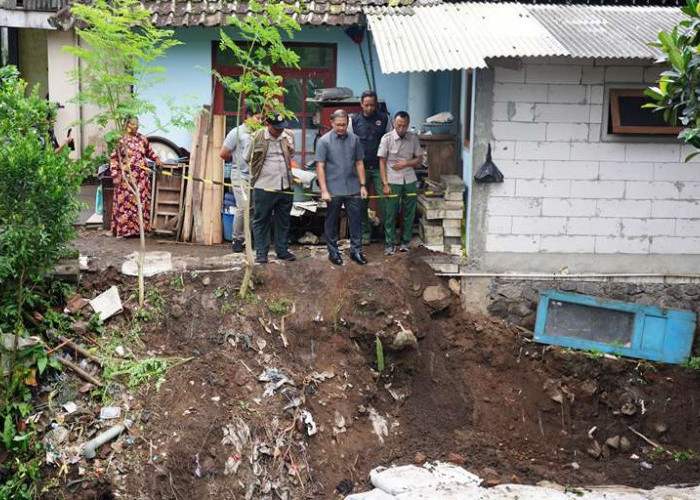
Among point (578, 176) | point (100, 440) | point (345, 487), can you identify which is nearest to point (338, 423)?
point (345, 487)

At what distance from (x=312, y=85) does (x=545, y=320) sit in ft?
16.5

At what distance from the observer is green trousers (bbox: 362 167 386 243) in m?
12.3

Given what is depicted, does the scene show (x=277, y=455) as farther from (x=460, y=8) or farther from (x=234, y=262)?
(x=460, y=8)

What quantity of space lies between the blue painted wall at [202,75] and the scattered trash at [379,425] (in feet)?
16.6

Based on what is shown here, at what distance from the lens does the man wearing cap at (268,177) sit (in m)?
11.5

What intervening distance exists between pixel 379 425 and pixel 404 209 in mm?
2946

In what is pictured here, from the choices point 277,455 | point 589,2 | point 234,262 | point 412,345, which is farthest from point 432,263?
point 589,2

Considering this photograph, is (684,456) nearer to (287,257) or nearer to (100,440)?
(287,257)

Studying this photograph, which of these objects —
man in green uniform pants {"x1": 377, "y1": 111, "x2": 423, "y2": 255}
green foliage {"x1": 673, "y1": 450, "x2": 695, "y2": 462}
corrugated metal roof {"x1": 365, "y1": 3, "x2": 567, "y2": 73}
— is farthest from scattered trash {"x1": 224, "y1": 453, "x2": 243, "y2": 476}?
green foliage {"x1": 673, "y1": 450, "x2": 695, "y2": 462}

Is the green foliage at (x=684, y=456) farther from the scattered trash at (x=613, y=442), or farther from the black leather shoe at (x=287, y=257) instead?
the black leather shoe at (x=287, y=257)

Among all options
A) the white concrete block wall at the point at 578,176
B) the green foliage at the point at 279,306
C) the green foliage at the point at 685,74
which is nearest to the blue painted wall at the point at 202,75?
the white concrete block wall at the point at 578,176

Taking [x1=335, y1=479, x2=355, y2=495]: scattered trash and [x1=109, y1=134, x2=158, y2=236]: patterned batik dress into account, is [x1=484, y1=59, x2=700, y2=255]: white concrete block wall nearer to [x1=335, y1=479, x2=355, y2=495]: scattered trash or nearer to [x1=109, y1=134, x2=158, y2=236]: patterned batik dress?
[x1=335, y1=479, x2=355, y2=495]: scattered trash

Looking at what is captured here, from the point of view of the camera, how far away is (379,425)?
10594 millimetres

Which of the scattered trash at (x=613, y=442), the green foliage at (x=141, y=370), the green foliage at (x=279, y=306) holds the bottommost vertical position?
the scattered trash at (x=613, y=442)
